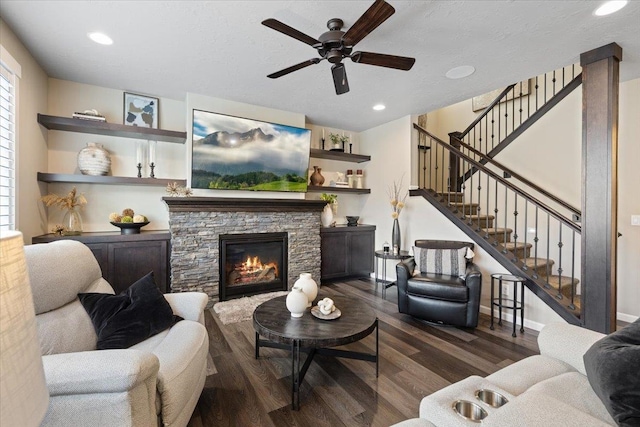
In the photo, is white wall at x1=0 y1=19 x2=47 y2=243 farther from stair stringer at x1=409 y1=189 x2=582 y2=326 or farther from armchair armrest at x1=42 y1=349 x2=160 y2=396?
stair stringer at x1=409 y1=189 x2=582 y2=326

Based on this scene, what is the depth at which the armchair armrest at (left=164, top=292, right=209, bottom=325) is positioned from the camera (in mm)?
2002

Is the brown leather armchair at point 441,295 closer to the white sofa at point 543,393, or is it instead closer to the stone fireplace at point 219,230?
the white sofa at point 543,393

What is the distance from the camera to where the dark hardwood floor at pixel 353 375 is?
1.77m

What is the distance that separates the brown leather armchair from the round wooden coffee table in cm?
100

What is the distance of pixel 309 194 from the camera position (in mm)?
5152

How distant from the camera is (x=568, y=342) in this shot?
4.99 feet

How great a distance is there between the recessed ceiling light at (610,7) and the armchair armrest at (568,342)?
2.24 m

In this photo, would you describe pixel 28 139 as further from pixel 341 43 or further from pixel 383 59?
pixel 383 59

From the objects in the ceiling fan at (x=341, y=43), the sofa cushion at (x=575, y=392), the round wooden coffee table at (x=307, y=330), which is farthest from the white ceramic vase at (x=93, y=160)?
the sofa cushion at (x=575, y=392)

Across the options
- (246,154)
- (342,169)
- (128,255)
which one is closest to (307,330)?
Answer: (128,255)

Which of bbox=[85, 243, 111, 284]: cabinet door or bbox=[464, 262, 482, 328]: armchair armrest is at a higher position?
bbox=[85, 243, 111, 284]: cabinet door

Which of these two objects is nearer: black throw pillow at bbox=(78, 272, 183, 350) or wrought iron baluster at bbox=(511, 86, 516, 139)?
black throw pillow at bbox=(78, 272, 183, 350)

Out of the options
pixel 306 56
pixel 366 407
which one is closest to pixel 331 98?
pixel 306 56

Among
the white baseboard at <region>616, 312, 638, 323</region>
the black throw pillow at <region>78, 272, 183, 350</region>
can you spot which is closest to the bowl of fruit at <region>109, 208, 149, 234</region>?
the black throw pillow at <region>78, 272, 183, 350</region>
